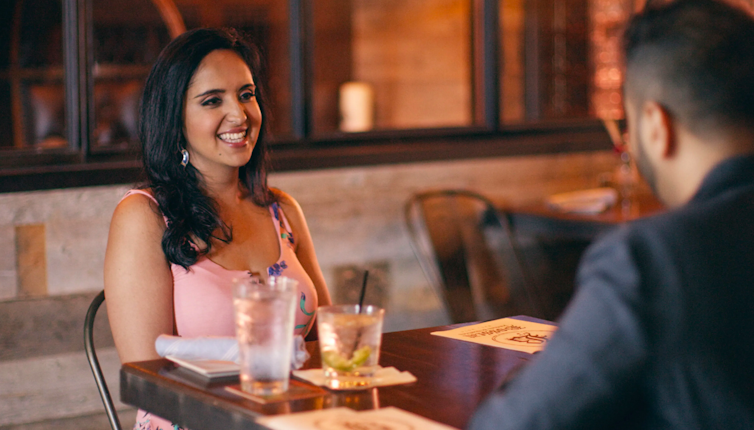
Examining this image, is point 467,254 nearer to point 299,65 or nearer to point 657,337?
Result: point 299,65

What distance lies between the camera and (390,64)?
6090 millimetres

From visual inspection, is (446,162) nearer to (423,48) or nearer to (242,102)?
(242,102)

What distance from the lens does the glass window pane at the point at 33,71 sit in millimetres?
3869

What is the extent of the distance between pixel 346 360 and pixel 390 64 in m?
5.04

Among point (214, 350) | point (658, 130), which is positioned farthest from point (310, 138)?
point (658, 130)

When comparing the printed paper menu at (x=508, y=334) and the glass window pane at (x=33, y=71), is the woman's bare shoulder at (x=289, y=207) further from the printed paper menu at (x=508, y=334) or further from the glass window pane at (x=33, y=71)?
the glass window pane at (x=33, y=71)

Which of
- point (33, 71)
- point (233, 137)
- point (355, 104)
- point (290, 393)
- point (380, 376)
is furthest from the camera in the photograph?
point (355, 104)

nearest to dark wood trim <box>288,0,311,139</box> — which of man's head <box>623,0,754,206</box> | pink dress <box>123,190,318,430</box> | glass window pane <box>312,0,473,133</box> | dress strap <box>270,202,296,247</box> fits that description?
dress strap <box>270,202,296,247</box>

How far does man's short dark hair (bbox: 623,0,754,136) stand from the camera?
88cm

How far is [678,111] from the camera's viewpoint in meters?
0.91

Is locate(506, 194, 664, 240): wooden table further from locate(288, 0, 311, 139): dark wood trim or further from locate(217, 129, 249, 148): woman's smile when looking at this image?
locate(217, 129, 249, 148): woman's smile

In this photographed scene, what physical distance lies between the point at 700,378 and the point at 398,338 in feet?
2.65

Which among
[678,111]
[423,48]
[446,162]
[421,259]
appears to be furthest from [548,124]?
[678,111]

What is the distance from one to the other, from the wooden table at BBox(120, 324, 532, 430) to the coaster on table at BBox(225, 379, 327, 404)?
0.04ft
